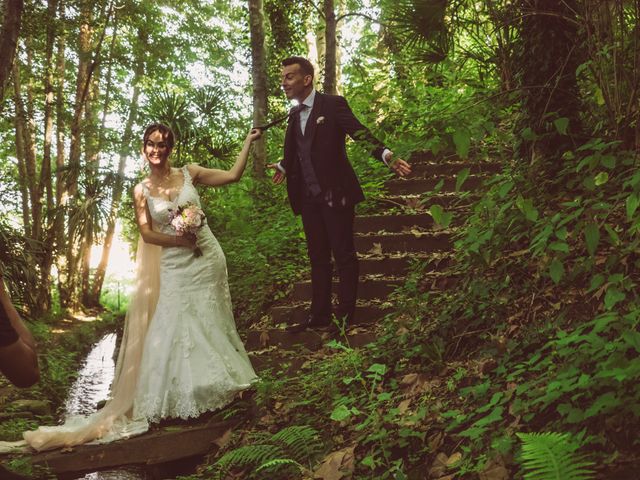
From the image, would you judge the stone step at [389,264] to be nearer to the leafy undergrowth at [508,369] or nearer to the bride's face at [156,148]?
the leafy undergrowth at [508,369]

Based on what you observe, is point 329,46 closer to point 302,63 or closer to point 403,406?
point 302,63

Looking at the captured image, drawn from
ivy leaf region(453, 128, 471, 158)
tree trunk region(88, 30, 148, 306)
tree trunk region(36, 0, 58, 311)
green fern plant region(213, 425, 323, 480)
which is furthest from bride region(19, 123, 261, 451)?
tree trunk region(88, 30, 148, 306)

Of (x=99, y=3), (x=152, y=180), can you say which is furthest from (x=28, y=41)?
(x=152, y=180)

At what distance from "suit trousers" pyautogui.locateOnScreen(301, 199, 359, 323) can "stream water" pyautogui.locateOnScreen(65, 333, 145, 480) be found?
2202 mm

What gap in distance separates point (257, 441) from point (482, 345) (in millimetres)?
1665

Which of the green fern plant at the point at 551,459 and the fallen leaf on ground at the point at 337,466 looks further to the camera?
the fallen leaf on ground at the point at 337,466

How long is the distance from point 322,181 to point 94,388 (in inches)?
215

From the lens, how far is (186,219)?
5391mm

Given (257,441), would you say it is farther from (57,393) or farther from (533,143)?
(57,393)

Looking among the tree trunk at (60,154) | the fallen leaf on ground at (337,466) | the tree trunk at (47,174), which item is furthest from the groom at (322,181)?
the tree trunk at (47,174)

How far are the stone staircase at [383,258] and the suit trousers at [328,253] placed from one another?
250 mm

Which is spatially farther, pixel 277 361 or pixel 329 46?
pixel 329 46

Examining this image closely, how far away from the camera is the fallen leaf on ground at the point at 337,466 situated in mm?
3170

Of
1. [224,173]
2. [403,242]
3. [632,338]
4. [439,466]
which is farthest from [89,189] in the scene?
[632,338]
